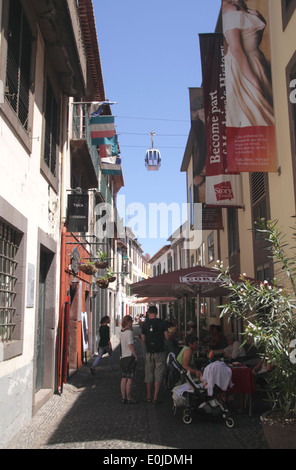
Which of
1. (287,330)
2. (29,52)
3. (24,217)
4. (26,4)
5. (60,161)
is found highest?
(26,4)

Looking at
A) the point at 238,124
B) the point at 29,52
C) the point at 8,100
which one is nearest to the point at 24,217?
the point at 8,100

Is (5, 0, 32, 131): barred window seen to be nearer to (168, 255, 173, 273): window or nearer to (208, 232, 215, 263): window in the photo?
(208, 232, 215, 263): window

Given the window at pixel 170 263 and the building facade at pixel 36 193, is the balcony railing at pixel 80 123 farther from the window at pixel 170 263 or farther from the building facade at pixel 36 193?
the window at pixel 170 263

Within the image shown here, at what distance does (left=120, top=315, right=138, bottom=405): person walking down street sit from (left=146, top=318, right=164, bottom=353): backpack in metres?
0.35

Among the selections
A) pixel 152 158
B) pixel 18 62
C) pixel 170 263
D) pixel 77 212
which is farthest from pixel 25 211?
pixel 170 263

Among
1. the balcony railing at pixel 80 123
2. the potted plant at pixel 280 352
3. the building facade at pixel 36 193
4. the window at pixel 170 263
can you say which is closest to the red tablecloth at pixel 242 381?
the potted plant at pixel 280 352

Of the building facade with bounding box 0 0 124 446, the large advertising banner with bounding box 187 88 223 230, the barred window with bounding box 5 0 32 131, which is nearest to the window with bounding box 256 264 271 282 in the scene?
the large advertising banner with bounding box 187 88 223 230

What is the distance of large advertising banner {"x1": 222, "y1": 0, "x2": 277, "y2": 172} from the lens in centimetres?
852

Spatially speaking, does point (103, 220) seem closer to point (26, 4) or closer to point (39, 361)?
point (39, 361)

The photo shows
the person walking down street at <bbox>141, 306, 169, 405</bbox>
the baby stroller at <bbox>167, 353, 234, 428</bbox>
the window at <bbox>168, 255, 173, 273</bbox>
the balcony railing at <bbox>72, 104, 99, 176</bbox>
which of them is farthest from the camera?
the window at <bbox>168, 255, 173, 273</bbox>

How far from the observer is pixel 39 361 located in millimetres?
8656

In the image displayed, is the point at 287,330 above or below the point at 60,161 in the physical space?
below
